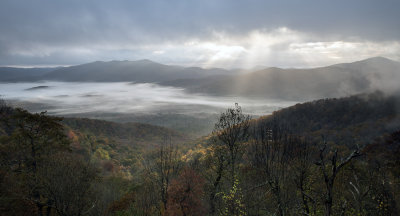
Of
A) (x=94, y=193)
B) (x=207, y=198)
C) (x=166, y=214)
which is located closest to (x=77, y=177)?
(x=94, y=193)

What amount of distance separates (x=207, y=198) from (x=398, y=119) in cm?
17083

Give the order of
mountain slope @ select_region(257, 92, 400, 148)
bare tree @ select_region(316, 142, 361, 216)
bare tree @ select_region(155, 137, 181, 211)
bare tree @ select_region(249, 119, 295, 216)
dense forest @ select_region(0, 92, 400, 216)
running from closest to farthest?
bare tree @ select_region(316, 142, 361, 216) < bare tree @ select_region(249, 119, 295, 216) < dense forest @ select_region(0, 92, 400, 216) < bare tree @ select_region(155, 137, 181, 211) < mountain slope @ select_region(257, 92, 400, 148)

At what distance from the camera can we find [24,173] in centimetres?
2355

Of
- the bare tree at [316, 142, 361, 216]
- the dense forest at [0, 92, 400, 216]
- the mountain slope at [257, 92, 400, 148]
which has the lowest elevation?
the mountain slope at [257, 92, 400, 148]

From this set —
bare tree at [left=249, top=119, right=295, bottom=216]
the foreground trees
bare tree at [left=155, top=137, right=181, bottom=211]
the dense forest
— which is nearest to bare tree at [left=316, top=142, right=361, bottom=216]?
the dense forest

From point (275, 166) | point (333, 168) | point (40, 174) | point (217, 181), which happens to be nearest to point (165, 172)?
point (217, 181)

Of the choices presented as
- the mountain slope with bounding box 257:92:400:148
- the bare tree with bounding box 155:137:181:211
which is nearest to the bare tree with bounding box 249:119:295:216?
the bare tree with bounding box 155:137:181:211

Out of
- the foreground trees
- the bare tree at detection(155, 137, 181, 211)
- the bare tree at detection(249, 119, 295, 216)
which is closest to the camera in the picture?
the bare tree at detection(249, 119, 295, 216)

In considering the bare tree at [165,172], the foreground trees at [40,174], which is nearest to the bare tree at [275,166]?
the bare tree at [165,172]

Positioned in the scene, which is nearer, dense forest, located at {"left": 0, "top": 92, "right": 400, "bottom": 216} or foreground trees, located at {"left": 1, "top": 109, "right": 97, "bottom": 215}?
dense forest, located at {"left": 0, "top": 92, "right": 400, "bottom": 216}

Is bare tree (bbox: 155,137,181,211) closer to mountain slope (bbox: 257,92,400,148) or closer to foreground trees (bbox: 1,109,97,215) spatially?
foreground trees (bbox: 1,109,97,215)

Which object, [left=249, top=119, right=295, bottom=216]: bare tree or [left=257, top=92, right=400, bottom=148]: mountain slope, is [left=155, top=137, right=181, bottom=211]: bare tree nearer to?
[left=249, top=119, right=295, bottom=216]: bare tree

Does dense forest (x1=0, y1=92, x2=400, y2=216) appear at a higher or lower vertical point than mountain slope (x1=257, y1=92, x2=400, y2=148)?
higher

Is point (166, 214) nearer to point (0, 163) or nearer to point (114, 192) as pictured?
point (114, 192)
